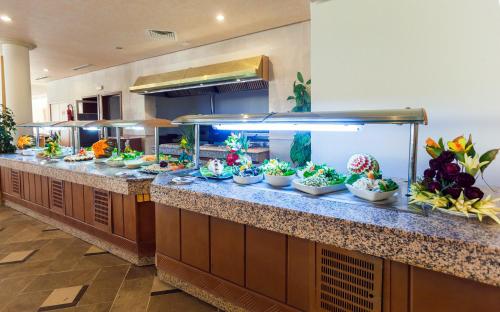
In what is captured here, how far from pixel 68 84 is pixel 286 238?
10.7 metres

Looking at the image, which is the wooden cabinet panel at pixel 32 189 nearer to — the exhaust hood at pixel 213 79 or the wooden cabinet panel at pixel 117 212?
the wooden cabinet panel at pixel 117 212

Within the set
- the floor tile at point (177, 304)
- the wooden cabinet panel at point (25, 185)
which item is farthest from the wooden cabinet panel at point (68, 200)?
the floor tile at point (177, 304)

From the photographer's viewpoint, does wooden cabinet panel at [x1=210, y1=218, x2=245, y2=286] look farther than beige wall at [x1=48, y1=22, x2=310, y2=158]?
No

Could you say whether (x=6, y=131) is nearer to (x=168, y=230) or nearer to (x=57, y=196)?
(x=57, y=196)

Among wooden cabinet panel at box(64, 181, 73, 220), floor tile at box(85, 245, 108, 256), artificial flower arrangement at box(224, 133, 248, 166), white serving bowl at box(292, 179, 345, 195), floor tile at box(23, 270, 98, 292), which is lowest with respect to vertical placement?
floor tile at box(23, 270, 98, 292)

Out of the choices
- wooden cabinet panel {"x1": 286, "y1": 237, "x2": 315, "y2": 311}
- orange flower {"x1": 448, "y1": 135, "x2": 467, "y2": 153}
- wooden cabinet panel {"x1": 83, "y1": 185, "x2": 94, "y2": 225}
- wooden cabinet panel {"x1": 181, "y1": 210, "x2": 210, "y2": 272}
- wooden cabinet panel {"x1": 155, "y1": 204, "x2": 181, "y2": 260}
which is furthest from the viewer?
wooden cabinet panel {"x1": 83, "y1": 185, "x2": 94, "y2": 225}

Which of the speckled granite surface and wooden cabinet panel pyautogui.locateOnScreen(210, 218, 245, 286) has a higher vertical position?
the speckled granite surface

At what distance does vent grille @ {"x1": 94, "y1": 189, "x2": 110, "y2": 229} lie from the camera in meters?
3.02

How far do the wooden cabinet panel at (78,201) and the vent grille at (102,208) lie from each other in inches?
11.8

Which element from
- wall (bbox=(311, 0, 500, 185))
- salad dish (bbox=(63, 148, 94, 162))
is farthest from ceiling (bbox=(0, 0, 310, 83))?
salad dish (bbox=(63, 148, 94, 162))

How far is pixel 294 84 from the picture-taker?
16.2ft

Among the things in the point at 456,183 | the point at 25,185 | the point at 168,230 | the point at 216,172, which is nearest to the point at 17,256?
the point at 25,185

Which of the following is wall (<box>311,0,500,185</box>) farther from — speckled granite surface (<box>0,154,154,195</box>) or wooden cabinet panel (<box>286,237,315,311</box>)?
speckled granite surface (<box>0,154,154,195</box>)

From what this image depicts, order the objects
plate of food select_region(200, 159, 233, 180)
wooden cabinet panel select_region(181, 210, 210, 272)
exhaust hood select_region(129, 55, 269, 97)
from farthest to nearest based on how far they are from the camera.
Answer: exhaust hood select_region(129, 55, 269, 97) → plate of food select_region(200, 159, 233, 180) → wooden cabinet panel select_region(181, 210, 210, 272)
